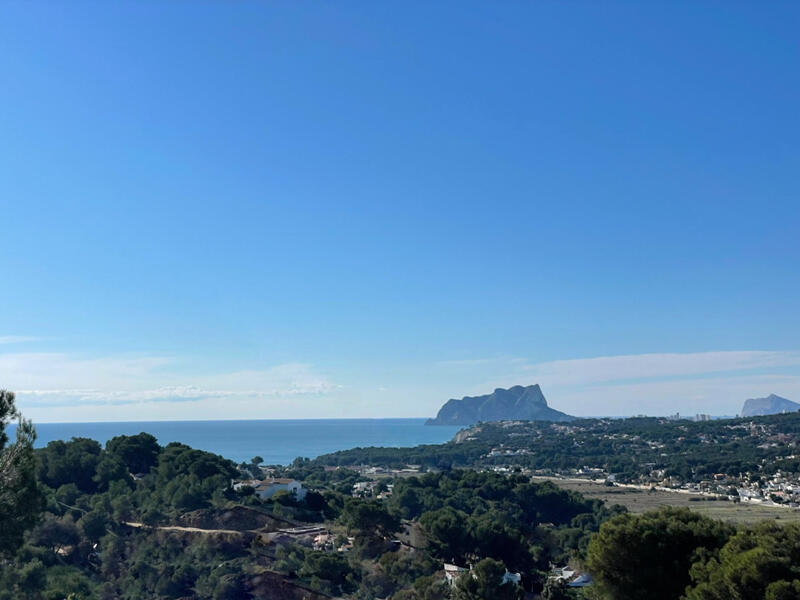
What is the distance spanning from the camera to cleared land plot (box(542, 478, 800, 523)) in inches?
1705

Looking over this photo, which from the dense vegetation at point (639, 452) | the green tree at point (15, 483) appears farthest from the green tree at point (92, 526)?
the dense vegetation at point (639, 452)

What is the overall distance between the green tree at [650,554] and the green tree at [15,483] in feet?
39.8

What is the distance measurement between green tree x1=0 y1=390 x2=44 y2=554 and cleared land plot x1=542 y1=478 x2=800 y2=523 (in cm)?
3494

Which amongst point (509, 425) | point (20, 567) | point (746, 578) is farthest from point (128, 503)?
point (509, 425)

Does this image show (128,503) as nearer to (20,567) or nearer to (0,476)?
(20,567)

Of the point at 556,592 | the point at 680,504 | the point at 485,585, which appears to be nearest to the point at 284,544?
the point at 485,585

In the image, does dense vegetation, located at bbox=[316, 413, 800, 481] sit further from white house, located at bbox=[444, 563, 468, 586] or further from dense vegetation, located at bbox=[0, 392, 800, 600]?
white house, located at bbox=[444, 563, 468, 586]

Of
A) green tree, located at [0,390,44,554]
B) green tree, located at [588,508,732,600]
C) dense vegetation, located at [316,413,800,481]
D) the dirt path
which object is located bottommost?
dense vegetation, located at [316,413,800,481]

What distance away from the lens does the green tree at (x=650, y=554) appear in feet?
44.3

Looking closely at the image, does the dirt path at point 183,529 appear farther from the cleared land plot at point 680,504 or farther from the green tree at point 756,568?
the cleared land plot at point 680,504

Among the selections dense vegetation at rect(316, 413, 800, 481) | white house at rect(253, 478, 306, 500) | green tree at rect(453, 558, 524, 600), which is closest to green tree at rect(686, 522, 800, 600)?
green tree at rect(453, 558, 524, 600)

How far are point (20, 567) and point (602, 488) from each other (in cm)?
5837

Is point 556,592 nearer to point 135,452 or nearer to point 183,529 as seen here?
point 183,529

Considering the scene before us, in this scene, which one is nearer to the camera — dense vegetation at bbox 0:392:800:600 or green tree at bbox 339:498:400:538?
dense vegetation at bbox 0:392:800:600
